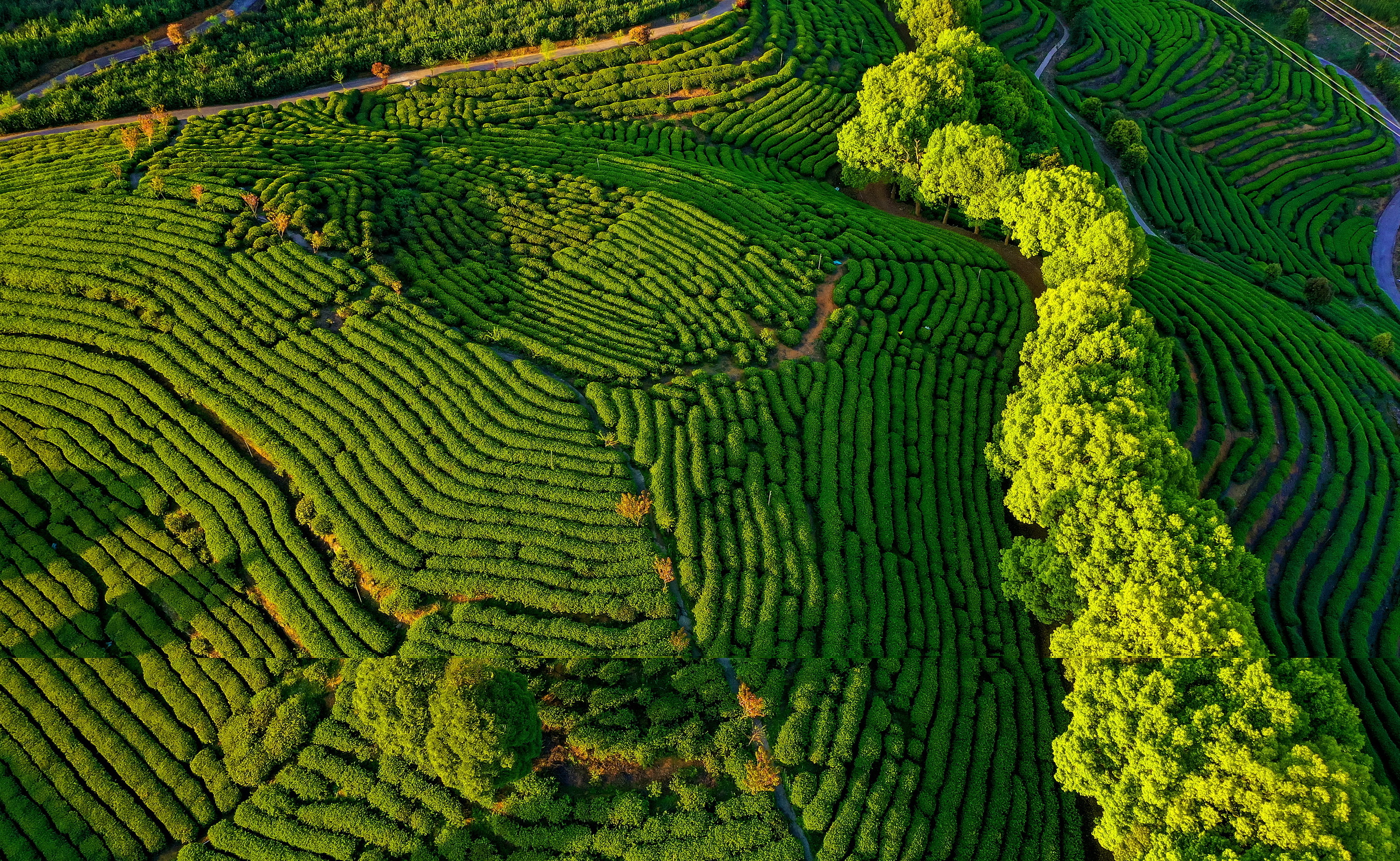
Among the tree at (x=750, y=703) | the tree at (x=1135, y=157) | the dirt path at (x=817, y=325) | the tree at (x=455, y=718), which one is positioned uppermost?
the tree at (x=1135, y=157)

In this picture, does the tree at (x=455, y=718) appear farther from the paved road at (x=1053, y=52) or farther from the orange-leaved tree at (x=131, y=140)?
the paved road at (x=1053, y=52)

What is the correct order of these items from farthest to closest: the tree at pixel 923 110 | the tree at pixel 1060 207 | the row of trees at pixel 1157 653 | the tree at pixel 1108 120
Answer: the tree at pixel 1108 120 < the tree at pixel 923 110 < the tree at pixel 1060 207 < the row of trees at pixel 1157 653

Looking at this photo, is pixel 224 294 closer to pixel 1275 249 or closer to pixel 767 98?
pixel 767 98

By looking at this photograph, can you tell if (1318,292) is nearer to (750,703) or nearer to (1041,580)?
(1041,580)

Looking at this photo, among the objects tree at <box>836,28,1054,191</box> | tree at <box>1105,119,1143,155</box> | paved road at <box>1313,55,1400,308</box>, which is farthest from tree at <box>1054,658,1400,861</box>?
paved road at <box>1313,55,1400,308</box>

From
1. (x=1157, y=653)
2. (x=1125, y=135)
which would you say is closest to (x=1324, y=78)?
(x=1125, y=135)

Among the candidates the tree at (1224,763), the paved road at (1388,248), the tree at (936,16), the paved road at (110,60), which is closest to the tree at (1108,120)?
the tree at (936,16)

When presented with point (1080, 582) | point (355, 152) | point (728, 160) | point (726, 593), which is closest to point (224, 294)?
point (355, 152)
